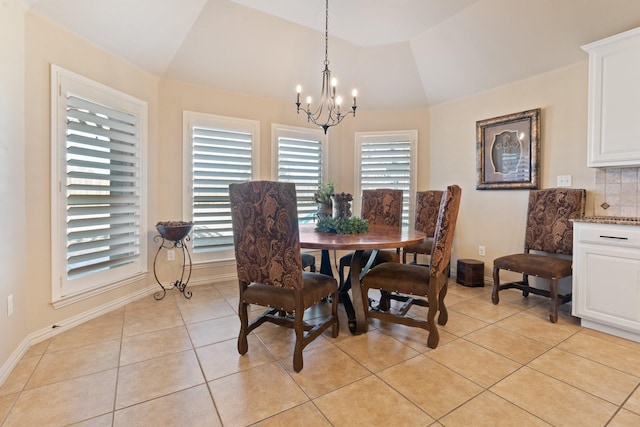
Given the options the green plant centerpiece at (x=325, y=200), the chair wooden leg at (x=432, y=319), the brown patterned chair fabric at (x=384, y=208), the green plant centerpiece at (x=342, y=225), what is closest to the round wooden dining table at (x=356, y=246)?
the green plant centerpiece at (x=342, y=225)

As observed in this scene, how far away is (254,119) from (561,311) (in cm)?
390

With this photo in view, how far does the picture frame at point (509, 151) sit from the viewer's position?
10.9ft

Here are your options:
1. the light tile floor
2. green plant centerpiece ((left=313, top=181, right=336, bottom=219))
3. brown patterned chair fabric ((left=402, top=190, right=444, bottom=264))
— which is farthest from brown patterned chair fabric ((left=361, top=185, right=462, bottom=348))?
brown patterned chair fabric ((left=402, top=190, right=444, bottom=264))

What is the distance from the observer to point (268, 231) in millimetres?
1852

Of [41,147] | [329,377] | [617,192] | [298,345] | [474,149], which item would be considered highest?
[474,149]

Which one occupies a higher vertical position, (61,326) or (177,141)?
(177,141)

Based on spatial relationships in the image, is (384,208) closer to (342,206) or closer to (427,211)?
(427,211)

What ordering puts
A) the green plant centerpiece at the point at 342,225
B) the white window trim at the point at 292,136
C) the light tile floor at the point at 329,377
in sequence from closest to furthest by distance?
1. the light tile floor at the point at 329,377
2. the green plant centerpiece at the point at 342,225
3. the white window trim at the point at 292,136

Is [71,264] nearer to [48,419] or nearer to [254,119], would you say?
[48,419]

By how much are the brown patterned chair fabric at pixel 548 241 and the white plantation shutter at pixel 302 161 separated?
242 centimetres

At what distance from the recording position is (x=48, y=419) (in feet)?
4.89

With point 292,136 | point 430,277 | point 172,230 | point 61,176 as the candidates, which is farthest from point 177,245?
point 430,277

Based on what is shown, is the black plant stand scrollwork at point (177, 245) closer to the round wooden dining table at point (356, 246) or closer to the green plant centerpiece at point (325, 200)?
the round wooden dining table at point (356, 246)

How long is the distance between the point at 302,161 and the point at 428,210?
1824 millimetres
